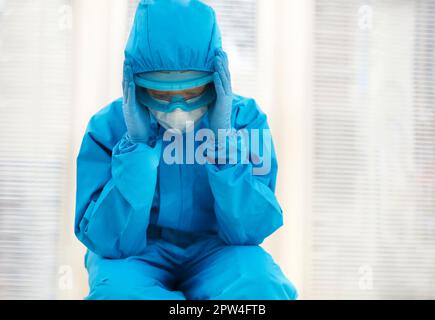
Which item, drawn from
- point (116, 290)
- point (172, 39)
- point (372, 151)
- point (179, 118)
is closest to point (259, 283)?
point (116, 290)

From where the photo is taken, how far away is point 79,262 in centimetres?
182

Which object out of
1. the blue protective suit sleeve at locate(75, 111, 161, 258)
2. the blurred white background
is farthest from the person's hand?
the blurred white background

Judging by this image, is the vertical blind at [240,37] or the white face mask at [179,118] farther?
the vertical blind at [240,37]

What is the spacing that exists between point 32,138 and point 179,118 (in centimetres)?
91

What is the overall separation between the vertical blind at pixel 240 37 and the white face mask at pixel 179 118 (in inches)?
29.6

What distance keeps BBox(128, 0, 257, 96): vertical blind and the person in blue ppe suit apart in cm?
68

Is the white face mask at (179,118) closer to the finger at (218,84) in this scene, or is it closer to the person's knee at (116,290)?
the finger at (218,84)

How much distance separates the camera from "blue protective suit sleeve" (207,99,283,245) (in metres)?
1.14

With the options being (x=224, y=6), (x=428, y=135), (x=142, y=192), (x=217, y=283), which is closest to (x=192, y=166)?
(x=142, y=192)

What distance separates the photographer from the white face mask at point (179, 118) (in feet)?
3.81

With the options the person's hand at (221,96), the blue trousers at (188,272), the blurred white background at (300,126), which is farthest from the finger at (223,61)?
the blurred white background at (300,126)

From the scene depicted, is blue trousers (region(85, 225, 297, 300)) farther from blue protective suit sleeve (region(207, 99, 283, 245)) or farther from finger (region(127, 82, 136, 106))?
finger (region(127, 82, 136, 106))

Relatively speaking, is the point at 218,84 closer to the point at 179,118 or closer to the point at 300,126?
the point at 179,118

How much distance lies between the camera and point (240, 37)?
194cm
